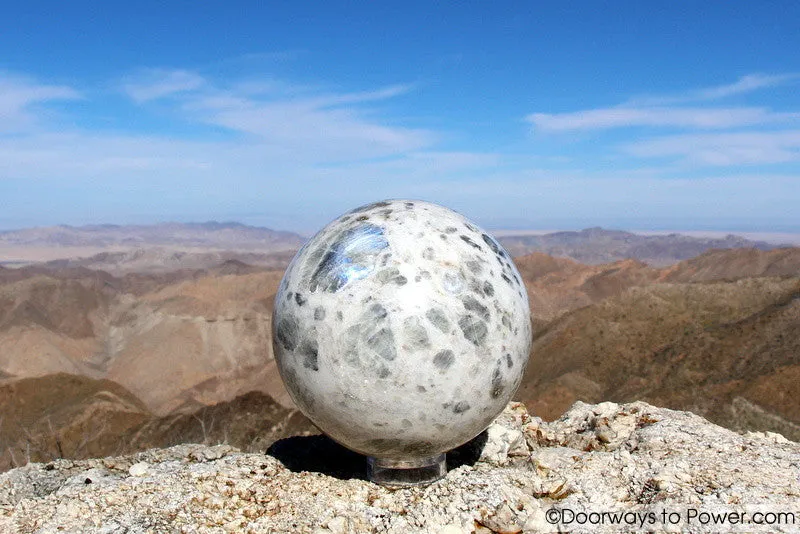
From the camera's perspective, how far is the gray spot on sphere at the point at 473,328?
6.37 m

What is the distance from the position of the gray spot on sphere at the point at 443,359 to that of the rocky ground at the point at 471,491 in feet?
4.75

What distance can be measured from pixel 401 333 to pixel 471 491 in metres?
1.90

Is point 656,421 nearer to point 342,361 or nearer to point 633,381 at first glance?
point 342,361

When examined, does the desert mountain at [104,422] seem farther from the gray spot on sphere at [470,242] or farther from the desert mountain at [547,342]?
the gray spot on sphere at [470,242]

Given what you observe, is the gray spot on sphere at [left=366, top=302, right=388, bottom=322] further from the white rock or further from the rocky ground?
the white rock

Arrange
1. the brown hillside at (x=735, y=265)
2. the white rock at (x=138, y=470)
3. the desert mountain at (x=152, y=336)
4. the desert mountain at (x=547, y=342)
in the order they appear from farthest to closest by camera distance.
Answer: the brown hillside at (x=735, y=265) < the desert mountain at (x=152, y=336) < the desert mountain at (x=547, y=342) < the white rock at (x=138, y=470)

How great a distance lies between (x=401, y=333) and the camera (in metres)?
6.24

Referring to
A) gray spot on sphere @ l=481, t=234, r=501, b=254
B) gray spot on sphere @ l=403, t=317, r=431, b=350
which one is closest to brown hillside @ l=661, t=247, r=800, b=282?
gray spot on sphere @ l=481, t=234, r=501, b=254

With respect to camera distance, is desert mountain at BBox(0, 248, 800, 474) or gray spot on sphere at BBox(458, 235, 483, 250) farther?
desert mountain at BBox(0, 248, 800, 474)

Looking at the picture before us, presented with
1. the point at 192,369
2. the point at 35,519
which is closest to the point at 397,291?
the point at 35,519

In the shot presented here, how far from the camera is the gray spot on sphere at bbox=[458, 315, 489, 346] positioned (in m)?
6.37

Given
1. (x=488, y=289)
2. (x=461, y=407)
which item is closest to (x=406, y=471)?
(x=461, y=407)

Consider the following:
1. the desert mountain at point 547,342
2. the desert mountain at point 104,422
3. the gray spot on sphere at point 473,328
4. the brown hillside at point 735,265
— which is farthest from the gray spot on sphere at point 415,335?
the brown hillside at point 735,265

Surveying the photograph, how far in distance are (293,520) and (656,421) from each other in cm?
516
